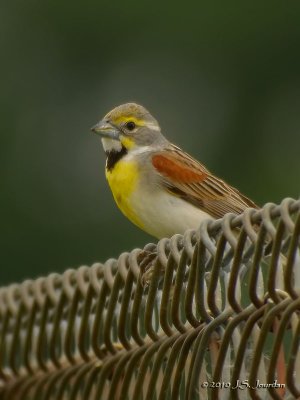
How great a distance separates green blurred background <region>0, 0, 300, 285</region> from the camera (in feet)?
42.9

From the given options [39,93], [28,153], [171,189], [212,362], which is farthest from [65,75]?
[212,362]

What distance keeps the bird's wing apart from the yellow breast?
0.12 metres

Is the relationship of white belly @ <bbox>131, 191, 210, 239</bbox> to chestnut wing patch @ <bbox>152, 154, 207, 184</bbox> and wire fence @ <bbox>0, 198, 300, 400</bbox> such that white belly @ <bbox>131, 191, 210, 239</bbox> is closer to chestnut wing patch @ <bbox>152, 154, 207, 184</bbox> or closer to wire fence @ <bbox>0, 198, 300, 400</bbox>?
chestnut wing patch @ <bbox>152, 154, 207, 184</bbox>

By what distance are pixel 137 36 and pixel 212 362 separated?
14.6 metres

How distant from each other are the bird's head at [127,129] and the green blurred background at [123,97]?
6274mm

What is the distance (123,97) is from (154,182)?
1011 cm

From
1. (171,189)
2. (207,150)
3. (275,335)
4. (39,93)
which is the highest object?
(39,93)

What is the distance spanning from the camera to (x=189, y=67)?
17.5 m

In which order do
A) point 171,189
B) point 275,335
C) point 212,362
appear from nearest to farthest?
point 275,335 → point 212,362 → point 171,189

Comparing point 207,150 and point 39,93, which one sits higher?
point 39,93

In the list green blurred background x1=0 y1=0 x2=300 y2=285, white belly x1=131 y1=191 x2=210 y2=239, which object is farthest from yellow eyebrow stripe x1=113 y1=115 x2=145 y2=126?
green blurred background x1=0 y1=0 x2=300 y2=285

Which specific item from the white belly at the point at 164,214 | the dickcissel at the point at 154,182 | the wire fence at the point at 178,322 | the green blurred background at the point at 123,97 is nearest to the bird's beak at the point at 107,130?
the dickcissel at the point at 154,182

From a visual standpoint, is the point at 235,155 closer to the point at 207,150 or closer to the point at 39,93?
the point at 207,150

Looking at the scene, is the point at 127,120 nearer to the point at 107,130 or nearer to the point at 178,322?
the point at 107,130
